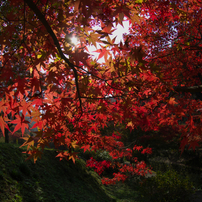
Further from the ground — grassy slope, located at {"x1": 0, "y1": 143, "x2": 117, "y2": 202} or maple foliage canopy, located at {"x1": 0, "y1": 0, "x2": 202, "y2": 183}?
maple foliage canopy, located at {"x1": 0, "y1": 0, "x2": 202, "y2": 183}

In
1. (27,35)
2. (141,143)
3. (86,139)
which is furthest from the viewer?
(141,143)

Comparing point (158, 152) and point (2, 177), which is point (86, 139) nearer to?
point (2, 177)

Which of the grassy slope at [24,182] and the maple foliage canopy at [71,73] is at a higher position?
the maple foliage canopy at [71,73]

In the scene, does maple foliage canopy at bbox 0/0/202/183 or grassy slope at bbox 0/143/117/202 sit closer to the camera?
maple foliage canopy at bbox 0/0/202/183

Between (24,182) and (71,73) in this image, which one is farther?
(24,182)

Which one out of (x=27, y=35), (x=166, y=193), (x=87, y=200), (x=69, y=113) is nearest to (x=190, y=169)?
(x=166, y=193)

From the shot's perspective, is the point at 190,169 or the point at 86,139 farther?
the point at 190,169

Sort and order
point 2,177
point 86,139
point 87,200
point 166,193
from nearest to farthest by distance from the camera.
Answer: point 86,139 < point 2,177 < point 87,200 < point 166,193

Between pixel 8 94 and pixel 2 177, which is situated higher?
pixel 8 94

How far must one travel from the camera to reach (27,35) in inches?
104

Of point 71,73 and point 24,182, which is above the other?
point 71,73

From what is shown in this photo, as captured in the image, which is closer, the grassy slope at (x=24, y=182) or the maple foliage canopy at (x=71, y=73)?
the maple foliage canopy at (x=71, y=73)

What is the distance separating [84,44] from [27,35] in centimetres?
111

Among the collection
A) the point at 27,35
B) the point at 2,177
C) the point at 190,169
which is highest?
the point at 27,35
